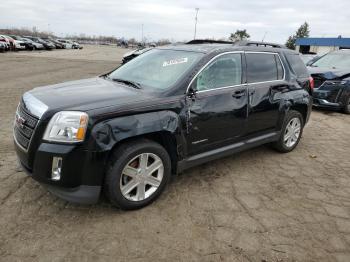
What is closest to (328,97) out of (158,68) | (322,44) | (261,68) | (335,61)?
(335,61)

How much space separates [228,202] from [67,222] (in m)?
1.78

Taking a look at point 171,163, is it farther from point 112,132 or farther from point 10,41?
point 10,41

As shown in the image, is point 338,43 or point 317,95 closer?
point 317,95

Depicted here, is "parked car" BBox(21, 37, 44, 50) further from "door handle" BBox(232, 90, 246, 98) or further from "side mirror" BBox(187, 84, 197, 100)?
"side mirror" BBox(187, 84, 197, 100)

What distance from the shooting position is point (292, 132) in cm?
534

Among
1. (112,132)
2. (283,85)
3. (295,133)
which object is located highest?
(283,85)

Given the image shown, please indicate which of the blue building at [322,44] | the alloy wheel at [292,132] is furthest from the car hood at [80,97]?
the blue building at [322,44]

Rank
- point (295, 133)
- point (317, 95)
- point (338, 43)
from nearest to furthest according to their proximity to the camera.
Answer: point (295, 133), point (317, 95), point (338, 43)

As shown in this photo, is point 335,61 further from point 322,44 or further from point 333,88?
point 322,44

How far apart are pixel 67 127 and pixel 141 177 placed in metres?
0.93

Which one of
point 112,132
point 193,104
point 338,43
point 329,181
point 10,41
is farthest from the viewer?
point 338,43

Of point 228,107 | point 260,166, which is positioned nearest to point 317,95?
point 260,166

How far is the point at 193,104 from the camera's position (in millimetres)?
3592

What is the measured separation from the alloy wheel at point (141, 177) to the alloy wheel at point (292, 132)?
106 inches
